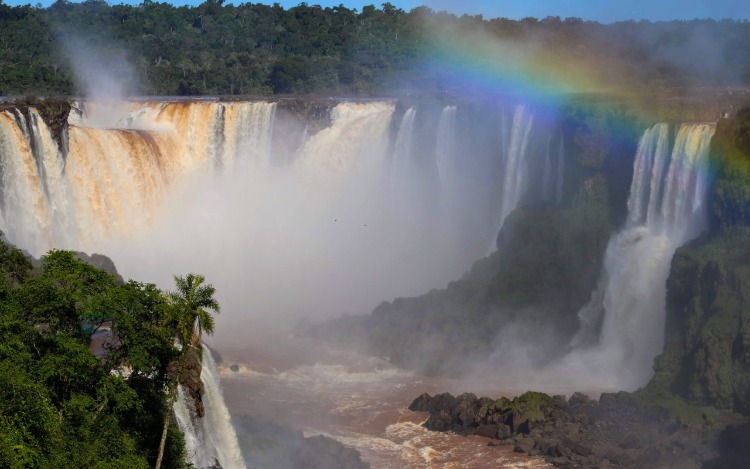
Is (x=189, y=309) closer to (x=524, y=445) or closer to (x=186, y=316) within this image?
(x=186, y=316)

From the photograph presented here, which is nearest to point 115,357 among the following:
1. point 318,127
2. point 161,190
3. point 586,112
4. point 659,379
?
point 659,379

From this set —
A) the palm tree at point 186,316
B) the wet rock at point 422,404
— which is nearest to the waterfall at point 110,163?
the wet rock at point 422,404

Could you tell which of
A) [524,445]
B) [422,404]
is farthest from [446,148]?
[524,445]

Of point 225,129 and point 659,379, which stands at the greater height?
point 225,129

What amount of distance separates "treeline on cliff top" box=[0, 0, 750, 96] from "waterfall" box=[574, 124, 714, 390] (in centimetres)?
1346

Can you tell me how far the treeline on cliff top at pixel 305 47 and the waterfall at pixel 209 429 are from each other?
2871cm

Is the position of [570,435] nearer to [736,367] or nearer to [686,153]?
[736,367]

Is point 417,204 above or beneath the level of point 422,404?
above

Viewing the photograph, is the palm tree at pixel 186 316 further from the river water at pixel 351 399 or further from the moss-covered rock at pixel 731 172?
the moss-covered rock at pixel 731 172

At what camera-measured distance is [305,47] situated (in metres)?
82.1

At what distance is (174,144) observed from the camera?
49031 mm

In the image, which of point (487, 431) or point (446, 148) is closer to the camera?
point (487, 431)

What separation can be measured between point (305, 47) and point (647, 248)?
5163cm

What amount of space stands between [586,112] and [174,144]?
19021 mm
